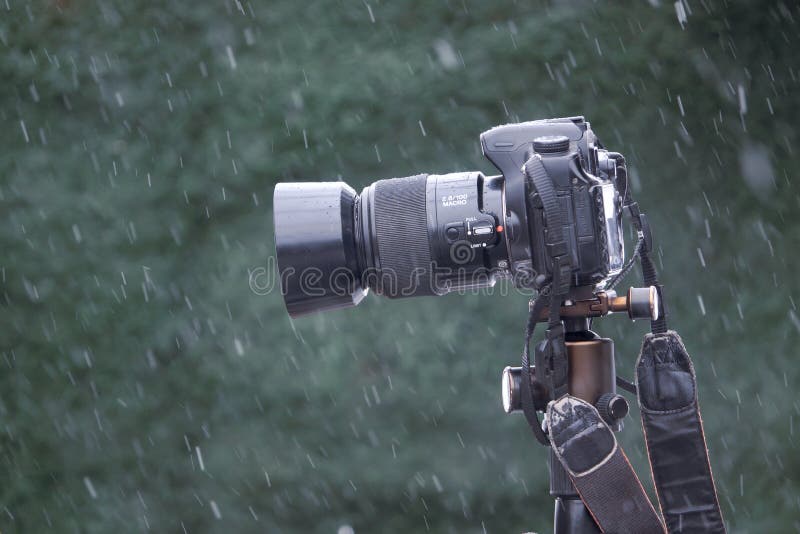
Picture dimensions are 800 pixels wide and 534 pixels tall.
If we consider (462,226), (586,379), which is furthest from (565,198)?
(586,379)

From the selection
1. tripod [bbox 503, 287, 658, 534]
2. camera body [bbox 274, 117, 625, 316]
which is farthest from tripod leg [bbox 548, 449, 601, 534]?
camera body [bbox 274, 117, 625, 316]

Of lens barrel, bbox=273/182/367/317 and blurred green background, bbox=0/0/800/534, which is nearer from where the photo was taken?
lens barrel, bbox=273/182/367/317

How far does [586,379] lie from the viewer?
1.40m

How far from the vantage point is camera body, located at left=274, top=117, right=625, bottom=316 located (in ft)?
4.45

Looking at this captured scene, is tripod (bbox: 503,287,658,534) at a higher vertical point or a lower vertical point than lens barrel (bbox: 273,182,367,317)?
lower

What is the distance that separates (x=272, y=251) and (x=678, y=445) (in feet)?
4.55

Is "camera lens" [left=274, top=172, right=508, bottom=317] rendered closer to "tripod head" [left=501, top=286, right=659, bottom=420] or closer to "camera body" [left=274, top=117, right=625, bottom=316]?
"camera body" [left=274, top=117, right=625, bottom=316]

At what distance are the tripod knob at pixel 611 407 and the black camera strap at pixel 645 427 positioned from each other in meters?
0.04

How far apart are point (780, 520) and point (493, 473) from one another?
833mm

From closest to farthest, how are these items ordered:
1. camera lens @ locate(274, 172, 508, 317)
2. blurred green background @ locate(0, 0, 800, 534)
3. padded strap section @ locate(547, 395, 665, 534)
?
padded strap section @ locate(547, 395, 665, 534) → camera lens @ locate(274, 172, 508, 317) → blurred green background @ locate(0, 0, 800, 534)

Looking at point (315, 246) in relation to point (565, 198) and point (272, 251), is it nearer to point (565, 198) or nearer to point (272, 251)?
point (565, 198)

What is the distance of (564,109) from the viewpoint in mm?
2467

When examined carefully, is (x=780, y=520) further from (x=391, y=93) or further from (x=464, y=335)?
(x=391, y=93)

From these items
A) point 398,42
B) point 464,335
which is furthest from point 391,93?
point 464,335
